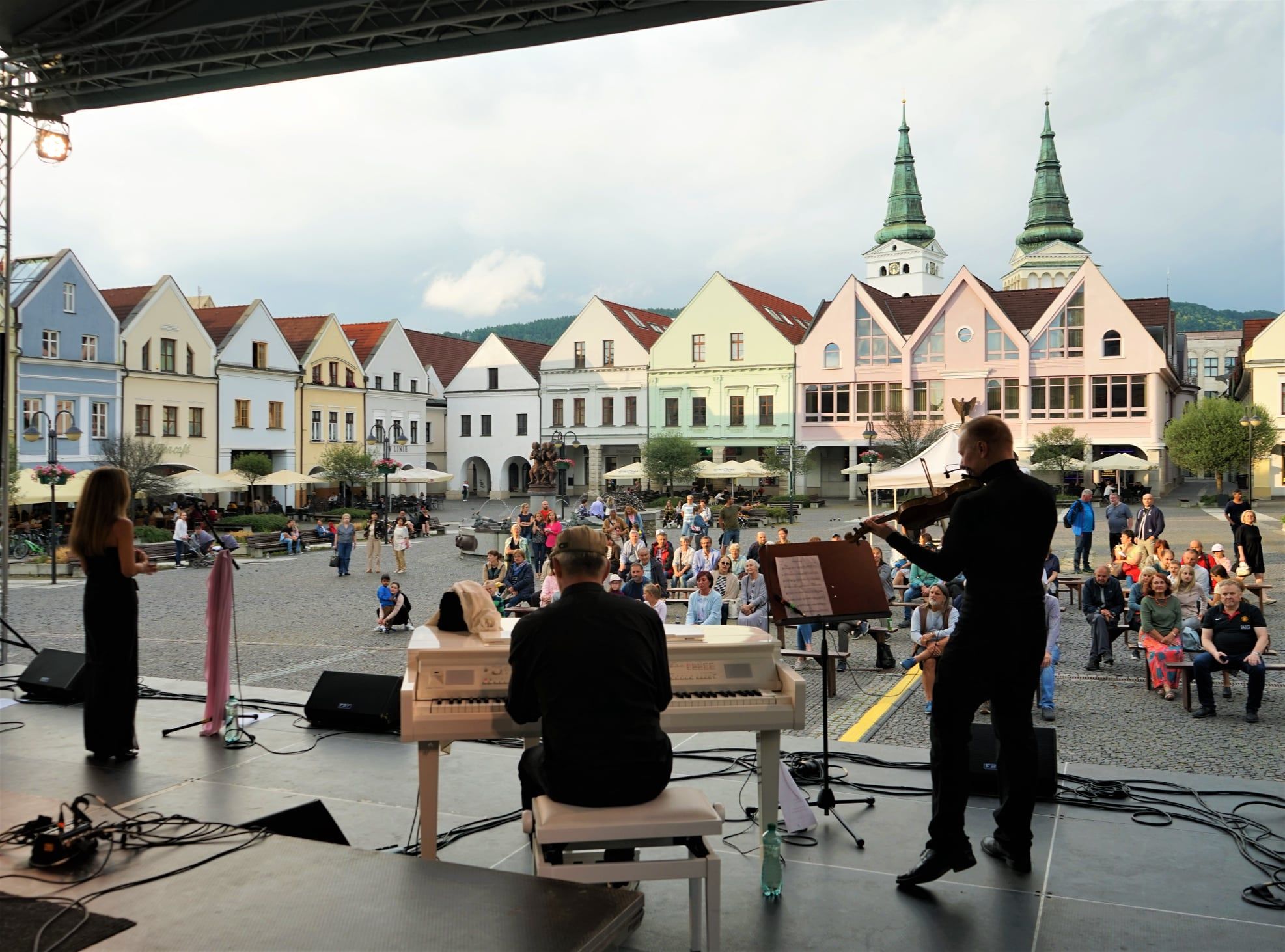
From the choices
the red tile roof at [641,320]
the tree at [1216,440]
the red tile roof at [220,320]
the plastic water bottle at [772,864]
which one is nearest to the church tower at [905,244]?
the red tile roof at [641,320]

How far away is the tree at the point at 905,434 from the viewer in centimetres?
4384

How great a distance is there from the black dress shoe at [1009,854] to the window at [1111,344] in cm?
4527

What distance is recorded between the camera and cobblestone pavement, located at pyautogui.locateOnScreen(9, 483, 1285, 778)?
7922mm

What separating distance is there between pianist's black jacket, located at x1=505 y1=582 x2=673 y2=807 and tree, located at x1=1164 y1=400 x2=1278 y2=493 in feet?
132

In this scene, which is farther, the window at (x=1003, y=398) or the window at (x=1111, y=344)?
the window at (x=1003, y=398)

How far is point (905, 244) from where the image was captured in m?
86.1

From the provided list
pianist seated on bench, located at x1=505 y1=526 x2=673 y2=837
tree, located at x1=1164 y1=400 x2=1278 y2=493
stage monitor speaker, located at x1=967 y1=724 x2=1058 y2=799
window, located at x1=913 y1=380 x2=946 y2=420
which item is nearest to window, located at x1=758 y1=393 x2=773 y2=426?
window, located at x1=913 y1=380 x2=946 y2=420

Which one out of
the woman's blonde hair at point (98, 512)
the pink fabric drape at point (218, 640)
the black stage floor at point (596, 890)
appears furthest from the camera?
the pink fabric drape at point (218, 640)

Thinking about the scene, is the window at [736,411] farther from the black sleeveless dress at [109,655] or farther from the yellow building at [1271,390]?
the black sleeveless dress at [109,655]

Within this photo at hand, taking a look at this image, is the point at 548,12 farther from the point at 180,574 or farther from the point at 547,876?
the point at 180,574

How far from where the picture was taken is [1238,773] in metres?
7.04

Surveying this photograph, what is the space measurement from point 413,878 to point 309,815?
4.14 ft

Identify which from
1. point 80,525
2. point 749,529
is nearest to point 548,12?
point 80,525

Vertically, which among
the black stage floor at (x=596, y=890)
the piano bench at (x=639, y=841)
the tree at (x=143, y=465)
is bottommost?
the black stage floor at (x=596, y=890)
